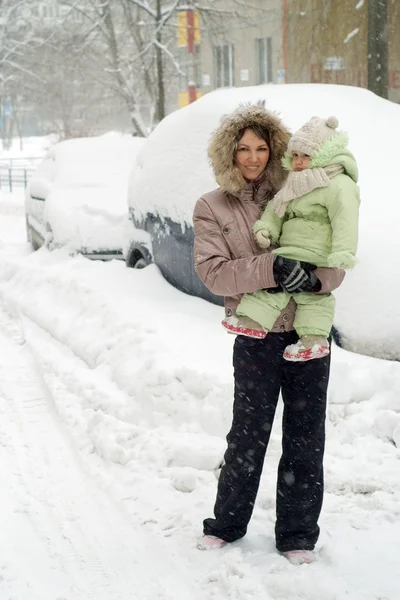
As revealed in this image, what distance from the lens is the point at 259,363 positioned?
3516 millimetres

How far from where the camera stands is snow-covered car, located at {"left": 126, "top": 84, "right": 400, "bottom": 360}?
512cm

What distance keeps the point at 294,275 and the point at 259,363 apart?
0.43 m

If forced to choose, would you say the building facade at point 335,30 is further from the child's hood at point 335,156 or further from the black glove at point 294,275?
the black glove at point 294,275

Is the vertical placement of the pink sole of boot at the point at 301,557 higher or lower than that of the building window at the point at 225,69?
lower

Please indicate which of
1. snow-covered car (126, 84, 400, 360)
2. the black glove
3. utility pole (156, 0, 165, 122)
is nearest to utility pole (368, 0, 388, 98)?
snow-covered car (126, 84, 400, 360)

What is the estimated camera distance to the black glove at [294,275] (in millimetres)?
3285

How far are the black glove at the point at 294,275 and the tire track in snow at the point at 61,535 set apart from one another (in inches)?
49.0

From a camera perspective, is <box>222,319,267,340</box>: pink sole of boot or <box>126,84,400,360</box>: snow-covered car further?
<box>126,84,400,360</box>: snow-covered car

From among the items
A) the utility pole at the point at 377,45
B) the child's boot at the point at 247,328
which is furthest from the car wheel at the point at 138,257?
the utility pole at the point at 377,45

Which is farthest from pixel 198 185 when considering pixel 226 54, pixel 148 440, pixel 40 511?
pixel 226 54

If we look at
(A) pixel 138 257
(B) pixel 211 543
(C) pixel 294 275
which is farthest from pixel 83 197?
(C) pixel 294 275

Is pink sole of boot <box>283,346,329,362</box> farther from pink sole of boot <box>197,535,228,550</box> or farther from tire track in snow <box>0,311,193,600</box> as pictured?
tire track in snow <box>0,311,193,600</box>

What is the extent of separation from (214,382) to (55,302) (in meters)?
3.35

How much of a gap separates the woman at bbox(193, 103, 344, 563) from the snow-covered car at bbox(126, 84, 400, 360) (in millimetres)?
1655
